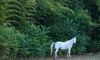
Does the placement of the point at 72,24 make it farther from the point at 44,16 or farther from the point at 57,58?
the point at 57,58

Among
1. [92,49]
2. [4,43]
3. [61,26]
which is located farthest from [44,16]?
[4,43]

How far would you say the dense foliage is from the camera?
1595 cm

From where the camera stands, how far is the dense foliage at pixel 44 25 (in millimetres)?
15953

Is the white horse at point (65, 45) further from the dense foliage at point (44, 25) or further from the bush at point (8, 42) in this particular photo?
the bush at point (8, 42)

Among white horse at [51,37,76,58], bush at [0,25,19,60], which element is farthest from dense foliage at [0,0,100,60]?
white horse at [51,37,76,58]

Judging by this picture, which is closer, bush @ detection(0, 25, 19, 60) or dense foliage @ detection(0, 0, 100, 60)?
bush @ detection(0, 25, 19, 60)

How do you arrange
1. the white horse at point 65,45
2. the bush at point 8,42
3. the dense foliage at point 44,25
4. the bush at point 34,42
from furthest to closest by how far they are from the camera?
1. the white horse at point 65,45
2. the bush at point 34,42
3. the dense foliage at point 44,25
4. the bush at point 8,42

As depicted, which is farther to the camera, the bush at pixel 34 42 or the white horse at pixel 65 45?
the white horse at pixel 65 45

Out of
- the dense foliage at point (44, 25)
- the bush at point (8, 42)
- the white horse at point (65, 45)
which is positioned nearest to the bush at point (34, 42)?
the dense foliage at point (44, 25)

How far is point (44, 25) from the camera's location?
20234mm

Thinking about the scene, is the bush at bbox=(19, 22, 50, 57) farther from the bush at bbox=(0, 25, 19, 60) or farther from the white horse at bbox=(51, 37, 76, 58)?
the bush at bbox=(0, 25, 19, 60)

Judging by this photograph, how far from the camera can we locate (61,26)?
1992cm

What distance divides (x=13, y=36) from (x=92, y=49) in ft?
23.9

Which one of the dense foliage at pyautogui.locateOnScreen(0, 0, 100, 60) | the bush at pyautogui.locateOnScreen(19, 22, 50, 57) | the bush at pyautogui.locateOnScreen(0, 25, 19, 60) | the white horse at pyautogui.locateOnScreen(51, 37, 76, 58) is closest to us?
the bush at pyautogui.locateOnScreen(0, 25, 19, 60)
